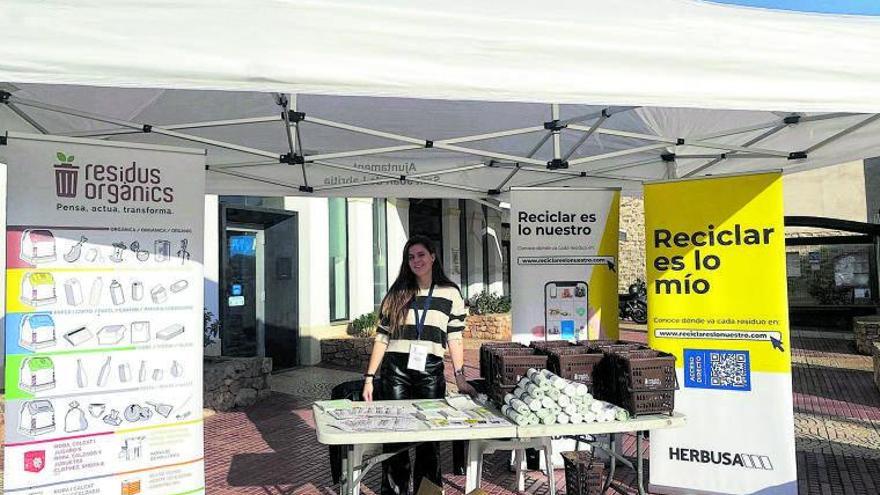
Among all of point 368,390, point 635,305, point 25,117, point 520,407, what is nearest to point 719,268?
point 520,407

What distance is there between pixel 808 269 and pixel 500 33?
771 inches

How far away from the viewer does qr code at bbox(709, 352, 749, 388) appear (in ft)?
13.2

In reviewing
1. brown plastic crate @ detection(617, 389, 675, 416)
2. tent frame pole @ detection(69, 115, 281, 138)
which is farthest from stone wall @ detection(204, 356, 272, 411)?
brown plastic crate @ detection(617, 389, 675, 416)

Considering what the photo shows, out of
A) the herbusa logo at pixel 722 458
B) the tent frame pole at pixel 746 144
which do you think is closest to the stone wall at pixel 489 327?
the tent frame pole at pixel 746 144

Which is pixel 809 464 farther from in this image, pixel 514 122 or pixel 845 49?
pixel 845 49

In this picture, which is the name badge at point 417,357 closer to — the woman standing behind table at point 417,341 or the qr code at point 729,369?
the woman standing behind table at point 417,341

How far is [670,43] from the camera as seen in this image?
212 centimetres

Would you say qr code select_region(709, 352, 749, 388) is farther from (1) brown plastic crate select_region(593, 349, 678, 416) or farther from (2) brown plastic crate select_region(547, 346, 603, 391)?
(2) brown plastic crate select_region(547, 346, 603, 391)

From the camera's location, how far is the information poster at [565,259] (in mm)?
5066

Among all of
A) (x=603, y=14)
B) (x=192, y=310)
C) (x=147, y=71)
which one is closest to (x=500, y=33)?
(x=603, y=14)

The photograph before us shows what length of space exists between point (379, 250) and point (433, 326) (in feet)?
28.7

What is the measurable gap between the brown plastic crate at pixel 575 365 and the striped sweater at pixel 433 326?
0.64 m

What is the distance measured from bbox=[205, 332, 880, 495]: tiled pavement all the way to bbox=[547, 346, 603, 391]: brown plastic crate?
1316 millimetres

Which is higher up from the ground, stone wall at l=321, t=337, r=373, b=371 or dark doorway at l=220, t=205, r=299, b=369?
dark doorway at l=220, t=205, r=299, b=369
